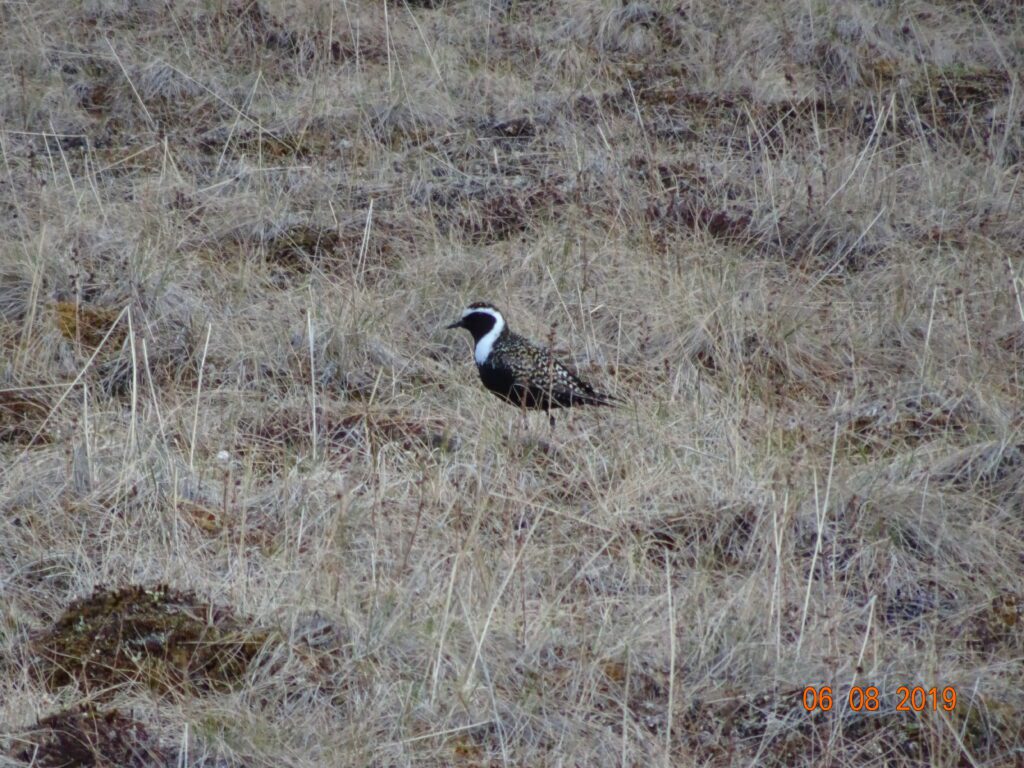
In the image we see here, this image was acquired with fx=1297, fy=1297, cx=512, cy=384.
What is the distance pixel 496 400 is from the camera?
6121mm

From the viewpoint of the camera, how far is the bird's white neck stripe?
19.4 feet

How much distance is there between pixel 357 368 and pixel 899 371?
2.60 metres

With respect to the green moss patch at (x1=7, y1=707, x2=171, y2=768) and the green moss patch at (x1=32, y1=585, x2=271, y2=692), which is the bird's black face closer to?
the green moss patch at (x1=32, y1=585, x2=271, y2=692)

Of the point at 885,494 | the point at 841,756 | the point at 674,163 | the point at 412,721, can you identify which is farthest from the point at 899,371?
the point at 412,721

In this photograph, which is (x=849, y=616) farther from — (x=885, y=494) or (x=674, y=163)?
(x=674, y=163)

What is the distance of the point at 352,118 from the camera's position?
8273 millimetres

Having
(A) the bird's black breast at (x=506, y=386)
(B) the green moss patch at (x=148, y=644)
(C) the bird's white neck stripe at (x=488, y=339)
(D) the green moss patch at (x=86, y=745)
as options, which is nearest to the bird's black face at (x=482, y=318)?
(C) the bird's white neck stripe at (x=488, y=339)

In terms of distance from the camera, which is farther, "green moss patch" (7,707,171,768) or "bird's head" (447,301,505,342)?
"bird's head" (447,301,505,342)
